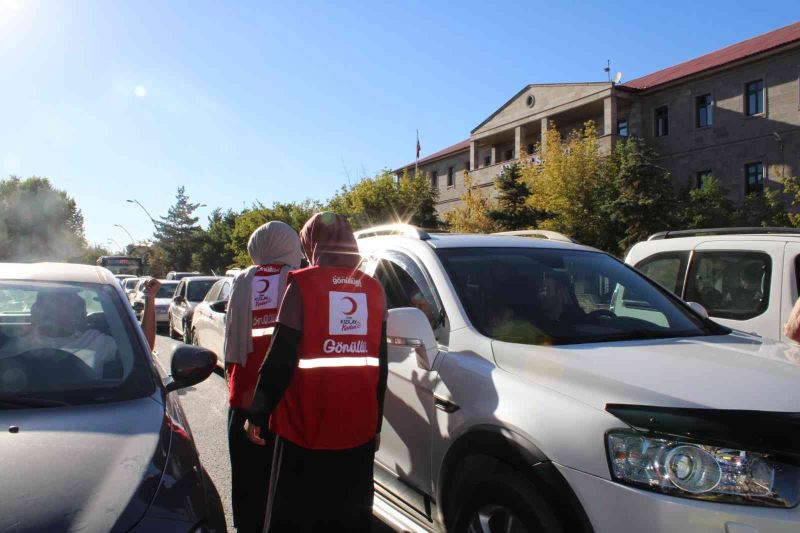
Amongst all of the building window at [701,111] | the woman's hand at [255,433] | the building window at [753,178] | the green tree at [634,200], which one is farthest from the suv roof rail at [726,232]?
the building window at [701,111]

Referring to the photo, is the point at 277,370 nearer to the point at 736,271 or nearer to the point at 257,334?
the point at 257,334

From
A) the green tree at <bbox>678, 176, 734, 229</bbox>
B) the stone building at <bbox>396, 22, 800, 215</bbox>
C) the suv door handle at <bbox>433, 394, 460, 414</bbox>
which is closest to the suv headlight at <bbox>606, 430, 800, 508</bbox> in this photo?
the suv door handle at <bbox>433, 394, 460, 414</bbox>

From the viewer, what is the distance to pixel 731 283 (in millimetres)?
5152

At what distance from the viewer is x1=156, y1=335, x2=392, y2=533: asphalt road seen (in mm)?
4539

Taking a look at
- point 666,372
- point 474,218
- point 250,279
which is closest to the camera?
point 666,372

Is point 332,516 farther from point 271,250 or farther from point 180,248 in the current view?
point 180,248

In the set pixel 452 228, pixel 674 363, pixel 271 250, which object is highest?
pixel 452 228

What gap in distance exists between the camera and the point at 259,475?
119 inches

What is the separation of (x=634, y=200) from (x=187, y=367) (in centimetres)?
2324

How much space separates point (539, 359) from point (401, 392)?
934 mm

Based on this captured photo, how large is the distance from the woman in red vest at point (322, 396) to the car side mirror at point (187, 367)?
1.51 ft

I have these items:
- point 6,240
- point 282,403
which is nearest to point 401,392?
point 282,403

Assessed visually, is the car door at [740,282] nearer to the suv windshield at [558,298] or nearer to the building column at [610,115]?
the suv windshield at [558,298]

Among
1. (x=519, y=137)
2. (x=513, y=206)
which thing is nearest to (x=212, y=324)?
(x=513, y=206)
